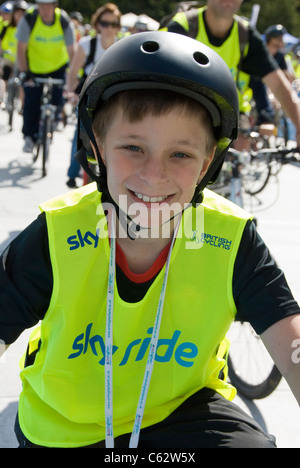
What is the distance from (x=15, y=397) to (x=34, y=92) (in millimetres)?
6045

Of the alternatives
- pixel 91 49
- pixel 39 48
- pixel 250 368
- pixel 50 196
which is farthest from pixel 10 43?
pixel 250 368

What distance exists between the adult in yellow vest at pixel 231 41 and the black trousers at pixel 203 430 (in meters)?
2.94

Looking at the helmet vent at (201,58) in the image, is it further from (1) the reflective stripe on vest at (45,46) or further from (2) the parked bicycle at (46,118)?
(1) the reflective stripe on vest at (45,46)

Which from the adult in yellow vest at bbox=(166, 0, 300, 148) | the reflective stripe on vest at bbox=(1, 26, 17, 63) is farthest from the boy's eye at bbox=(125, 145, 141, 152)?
the reflective stripe on vest at bbox=(1, 26, 17, 63)

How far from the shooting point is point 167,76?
1855 mm

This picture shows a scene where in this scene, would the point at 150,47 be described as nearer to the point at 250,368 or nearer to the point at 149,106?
the point at 149,106

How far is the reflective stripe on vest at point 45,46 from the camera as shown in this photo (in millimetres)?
8430

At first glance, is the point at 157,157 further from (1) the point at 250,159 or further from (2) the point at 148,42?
(1) the point at 250,159

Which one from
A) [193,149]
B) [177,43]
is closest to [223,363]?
[193,149]

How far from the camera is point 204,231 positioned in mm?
1946

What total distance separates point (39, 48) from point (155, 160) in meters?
7.11

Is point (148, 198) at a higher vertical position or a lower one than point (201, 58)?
lower

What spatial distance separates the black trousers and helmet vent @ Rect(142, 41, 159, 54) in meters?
1.00

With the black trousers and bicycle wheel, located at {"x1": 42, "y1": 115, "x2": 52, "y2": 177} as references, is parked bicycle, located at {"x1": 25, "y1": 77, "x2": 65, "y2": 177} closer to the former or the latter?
bicycle wheel, located at {"x1": 42, "y1": 115, "x2": 52, "y2": 177}
